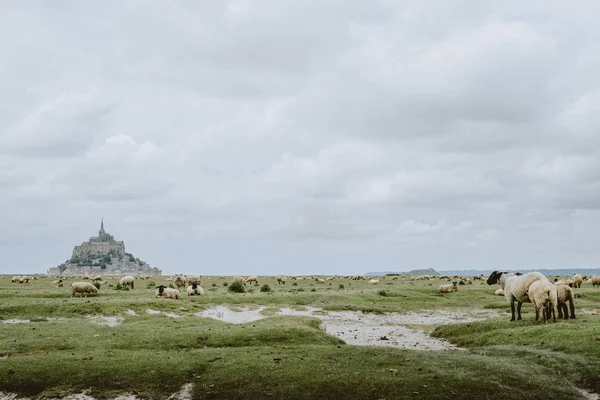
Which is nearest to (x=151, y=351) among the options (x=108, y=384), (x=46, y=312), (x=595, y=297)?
(x=108, y=384)

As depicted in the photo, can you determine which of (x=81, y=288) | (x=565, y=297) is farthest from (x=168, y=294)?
(x=565, y=297)

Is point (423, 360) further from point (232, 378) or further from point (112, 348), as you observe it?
point (112, 348)

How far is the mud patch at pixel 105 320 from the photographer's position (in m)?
36.8

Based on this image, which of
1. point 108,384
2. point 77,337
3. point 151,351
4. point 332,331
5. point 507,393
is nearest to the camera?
point 507,393

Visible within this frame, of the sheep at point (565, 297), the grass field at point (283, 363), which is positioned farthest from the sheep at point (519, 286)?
the sheep at point (565, 297)

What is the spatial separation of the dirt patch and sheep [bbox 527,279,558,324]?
20.1ft

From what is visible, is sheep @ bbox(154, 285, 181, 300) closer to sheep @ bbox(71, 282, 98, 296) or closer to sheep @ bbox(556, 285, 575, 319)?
sheep @ bbox(71, 282, 98, 296)

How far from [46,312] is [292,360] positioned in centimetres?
2915

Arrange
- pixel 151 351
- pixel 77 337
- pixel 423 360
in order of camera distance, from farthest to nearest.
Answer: pixel 77 337
pixel 151 351
pixel 423 360

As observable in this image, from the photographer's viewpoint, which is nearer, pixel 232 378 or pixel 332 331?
pixel 232 378

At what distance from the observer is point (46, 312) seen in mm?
41500

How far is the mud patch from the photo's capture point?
3675 cm

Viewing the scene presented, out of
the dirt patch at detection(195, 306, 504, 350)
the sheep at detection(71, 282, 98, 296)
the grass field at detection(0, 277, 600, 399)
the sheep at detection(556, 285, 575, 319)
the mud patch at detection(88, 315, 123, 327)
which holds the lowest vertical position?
the dirt patch at detection(195, 306, 504, 350)

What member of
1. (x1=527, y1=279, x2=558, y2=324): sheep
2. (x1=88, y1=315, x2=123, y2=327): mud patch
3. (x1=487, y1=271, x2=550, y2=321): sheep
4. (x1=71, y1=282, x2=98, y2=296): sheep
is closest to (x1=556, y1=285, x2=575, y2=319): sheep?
(x1=487, y1=271, x2=550, y2=321): sheep
